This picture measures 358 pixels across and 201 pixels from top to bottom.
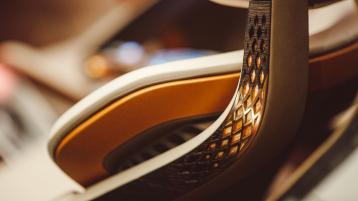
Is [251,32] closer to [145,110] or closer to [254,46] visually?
[254,46]

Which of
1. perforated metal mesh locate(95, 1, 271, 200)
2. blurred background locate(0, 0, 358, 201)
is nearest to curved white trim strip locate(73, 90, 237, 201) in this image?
perforated metal mesh locate(95, 1, 271, 200)

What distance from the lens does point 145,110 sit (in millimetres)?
545

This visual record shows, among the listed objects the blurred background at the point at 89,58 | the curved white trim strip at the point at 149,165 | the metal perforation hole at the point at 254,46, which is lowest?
the curved white trim strip at the point at 149,165

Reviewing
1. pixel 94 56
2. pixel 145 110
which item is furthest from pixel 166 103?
pixel 94 56

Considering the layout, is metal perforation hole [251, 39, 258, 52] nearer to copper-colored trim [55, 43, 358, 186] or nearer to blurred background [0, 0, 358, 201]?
copper-colored trim [55, 43, 358, 186]

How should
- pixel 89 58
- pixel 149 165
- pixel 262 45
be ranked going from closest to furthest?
1. pixel 262 45
2. pixel 149 165
3. pixel 89 58

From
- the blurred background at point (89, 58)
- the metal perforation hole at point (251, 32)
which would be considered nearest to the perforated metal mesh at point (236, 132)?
the metal perforation hole at point (251, 32)

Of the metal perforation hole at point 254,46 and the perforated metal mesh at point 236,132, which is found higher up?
the metal perforation hole at point 254,46

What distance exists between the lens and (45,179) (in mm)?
1166

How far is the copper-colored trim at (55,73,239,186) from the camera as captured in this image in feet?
1.73

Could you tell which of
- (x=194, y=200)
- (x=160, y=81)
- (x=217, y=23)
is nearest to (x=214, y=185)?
(x=194, y=200)

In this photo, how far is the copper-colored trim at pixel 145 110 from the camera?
1.73 ft

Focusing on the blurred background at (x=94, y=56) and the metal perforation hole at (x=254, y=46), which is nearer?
the metal perforation hole at (x=254, y=46)

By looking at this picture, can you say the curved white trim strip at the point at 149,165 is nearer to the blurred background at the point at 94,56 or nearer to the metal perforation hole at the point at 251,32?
the metal perforation hole at the point at 251,32
